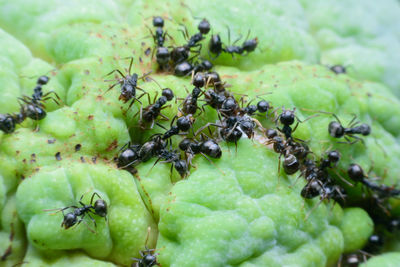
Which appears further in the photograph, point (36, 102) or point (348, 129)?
point (348, 129)

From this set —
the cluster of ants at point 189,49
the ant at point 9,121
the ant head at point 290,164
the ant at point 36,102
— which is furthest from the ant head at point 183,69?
the ant at point 9,121

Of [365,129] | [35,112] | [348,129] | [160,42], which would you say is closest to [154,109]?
[160,42]

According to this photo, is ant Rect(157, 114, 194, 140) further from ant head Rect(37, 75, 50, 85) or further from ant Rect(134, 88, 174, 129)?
ant head Rect(37, 75, 50, 85)

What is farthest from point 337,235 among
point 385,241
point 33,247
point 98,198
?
point 33,247

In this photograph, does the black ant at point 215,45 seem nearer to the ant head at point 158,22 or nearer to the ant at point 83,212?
the ant head at point 158,22

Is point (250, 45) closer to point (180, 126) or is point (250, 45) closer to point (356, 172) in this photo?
point (180, 126)

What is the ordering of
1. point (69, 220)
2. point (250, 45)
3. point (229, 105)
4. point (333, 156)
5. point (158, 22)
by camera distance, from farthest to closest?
point (250, 45), point (158, 22), point (333, 156), point (229, 105), point (69, 220)
